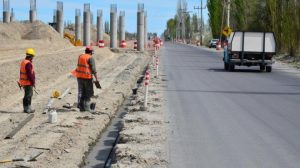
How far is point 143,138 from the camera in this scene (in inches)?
410

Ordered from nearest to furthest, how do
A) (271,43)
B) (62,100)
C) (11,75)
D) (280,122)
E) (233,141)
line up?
(233,141)
(280,122)
(62,100)
(11,75)
(271,43)

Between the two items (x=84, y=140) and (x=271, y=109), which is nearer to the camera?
(x=84, y=140)

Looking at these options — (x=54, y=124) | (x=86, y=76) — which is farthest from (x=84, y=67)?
(x=54, y=124)

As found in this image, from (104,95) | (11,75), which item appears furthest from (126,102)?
(11,75)

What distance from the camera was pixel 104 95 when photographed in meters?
18.3

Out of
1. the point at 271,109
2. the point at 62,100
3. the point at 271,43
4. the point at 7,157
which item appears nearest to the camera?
the point at 7,157

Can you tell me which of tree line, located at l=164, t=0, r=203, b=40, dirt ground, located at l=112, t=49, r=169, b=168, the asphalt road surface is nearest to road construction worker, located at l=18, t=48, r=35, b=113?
dirt ground, located at l=112, t=49, r=169, b=168

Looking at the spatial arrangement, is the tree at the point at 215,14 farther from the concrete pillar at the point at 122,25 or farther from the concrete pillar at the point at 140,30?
the concrete pillar at the point at 140,30

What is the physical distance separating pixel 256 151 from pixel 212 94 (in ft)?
29.8

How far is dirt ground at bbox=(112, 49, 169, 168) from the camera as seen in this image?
340 inches

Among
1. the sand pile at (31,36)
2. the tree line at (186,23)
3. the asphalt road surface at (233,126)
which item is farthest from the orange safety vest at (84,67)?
the tree line at (186,23)

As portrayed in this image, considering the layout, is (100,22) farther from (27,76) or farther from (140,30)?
(27,76)

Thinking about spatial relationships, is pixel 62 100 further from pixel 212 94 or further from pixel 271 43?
pixel 271 43

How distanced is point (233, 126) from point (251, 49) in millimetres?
19979
